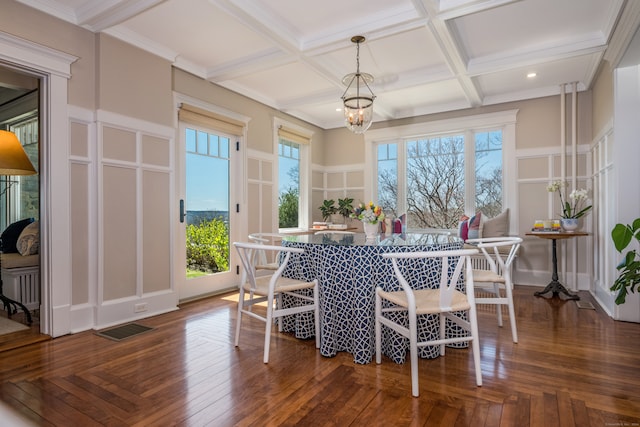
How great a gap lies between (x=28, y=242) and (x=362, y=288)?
12.3 ft

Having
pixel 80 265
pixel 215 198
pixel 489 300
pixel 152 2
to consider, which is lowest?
pixel 489 300

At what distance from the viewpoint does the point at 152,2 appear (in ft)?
8.76

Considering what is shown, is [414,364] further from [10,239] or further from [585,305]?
[10,239]

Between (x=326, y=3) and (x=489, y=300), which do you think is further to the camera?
(x=326, y=3)

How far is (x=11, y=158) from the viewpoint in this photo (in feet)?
10.3

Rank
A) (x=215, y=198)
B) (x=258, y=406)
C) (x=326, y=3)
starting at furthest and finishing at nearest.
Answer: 1. (x=215, y=198)
2. (x=326, y=3)
3. (x=258, y=406)

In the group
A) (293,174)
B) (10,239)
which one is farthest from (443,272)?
(10,239)

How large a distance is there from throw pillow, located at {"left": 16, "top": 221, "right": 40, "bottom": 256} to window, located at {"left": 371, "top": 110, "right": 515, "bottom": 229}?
4714 millimetres

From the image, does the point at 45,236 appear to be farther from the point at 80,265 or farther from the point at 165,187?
the point at 165,187

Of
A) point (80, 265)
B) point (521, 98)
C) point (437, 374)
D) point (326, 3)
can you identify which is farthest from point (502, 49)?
point (80, 265)

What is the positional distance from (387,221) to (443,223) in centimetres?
230

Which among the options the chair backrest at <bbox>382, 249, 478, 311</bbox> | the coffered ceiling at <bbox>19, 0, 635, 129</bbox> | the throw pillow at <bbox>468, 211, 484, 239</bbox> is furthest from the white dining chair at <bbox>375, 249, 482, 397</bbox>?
the throw pillow at <bbox>468, 211, 484, 239</bbox>

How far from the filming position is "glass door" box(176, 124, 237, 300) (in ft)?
13.6

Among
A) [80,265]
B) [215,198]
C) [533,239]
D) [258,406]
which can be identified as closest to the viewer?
[258,406]
